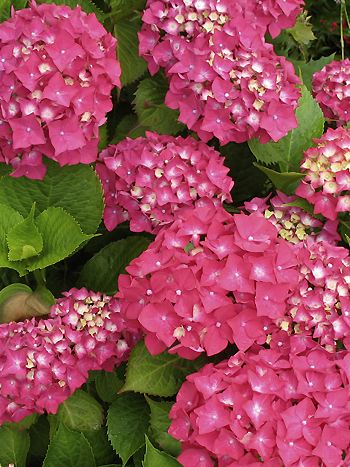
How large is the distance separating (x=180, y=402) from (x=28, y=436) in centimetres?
46

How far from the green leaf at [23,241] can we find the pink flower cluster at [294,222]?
0.42 meters

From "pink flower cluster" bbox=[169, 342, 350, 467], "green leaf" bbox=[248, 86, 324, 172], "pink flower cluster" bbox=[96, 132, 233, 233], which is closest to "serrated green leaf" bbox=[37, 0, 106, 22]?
"pink flower cluster" bbox=[96, 132, 233, 233]

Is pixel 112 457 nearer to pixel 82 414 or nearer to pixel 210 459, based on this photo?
pixel 82 414

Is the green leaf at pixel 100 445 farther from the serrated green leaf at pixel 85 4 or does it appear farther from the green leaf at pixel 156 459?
the serrated green leaf at pixel 85 4

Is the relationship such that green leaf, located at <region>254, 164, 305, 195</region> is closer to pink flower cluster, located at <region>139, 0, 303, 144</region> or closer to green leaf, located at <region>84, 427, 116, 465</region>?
pink flower cluster, located at <region>139, 0, 303, 144</region>

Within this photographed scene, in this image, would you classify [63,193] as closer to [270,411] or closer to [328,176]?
[328,176]

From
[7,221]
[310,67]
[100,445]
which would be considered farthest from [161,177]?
[310,67]

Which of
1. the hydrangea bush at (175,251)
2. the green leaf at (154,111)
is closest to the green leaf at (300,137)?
the hydrangea bush at (175,251)

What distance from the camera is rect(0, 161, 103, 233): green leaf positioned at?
147 centimetres

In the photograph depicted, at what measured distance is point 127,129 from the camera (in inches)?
68.4

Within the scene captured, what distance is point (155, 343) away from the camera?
120 centimetres

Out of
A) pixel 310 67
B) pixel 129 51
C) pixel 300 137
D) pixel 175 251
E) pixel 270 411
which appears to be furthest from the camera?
pixel 310 67

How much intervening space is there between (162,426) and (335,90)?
806 millimetres

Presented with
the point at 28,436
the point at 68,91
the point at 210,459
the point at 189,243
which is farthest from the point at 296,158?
the point at 28,436
